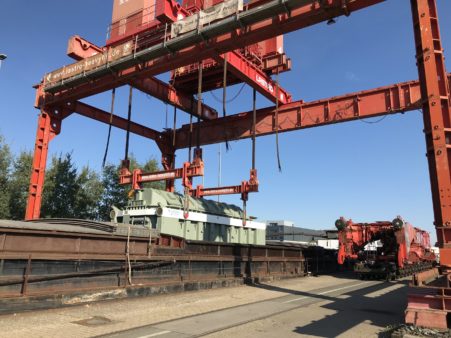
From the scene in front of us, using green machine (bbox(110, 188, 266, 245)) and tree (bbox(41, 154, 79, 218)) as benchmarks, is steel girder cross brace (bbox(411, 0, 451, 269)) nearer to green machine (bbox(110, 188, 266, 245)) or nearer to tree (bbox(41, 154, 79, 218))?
green machine (bbox(110, 188, 266, 245))

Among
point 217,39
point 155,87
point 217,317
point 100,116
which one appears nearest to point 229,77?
point 155,87

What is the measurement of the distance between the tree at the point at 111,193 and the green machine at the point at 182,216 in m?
16.9

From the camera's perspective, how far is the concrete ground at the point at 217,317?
6691mm

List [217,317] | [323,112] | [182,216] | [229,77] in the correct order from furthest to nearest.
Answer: [229,77]
[323,112]
[182,216]
[217,317]

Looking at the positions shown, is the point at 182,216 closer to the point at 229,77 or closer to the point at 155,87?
the point at 155,87

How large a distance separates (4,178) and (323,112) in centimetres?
2177

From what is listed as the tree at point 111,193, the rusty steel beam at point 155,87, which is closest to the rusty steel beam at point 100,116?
the rusty steel beam at point 155,87

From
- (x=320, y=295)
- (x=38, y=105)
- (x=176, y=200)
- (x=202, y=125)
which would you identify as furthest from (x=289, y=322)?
(x=38, y=105)

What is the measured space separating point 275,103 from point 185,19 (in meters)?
6.99

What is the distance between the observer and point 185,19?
13.0m

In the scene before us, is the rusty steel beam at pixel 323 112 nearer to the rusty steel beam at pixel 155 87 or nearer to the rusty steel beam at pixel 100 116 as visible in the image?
the rusty steel beam at pixel 155 87

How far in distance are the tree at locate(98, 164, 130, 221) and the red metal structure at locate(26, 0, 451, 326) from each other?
13.9 m

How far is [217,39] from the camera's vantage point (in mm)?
12781

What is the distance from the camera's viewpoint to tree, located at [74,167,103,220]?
30047mm
